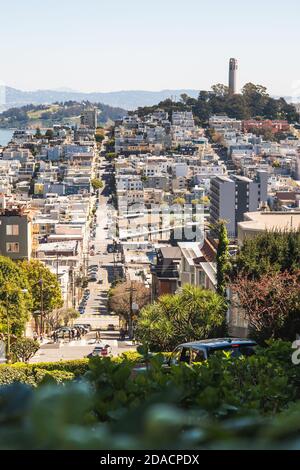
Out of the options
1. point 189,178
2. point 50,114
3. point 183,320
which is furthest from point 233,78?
point 183,320

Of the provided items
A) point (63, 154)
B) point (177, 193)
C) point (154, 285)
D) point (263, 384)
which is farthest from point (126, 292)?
point (63, 154)

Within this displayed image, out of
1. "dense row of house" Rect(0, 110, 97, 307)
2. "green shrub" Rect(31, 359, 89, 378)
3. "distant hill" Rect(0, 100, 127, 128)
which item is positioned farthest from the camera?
"distant hill" Rect(0, 100, 127, 128)

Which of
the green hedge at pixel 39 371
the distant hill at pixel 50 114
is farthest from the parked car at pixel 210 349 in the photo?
the distant hill at pixel 50 114

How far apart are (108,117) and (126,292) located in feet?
456

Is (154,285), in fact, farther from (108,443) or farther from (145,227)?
(145,227)

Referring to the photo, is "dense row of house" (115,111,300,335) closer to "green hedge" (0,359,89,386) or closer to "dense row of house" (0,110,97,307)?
"dense row of house" (0,110,97,307)

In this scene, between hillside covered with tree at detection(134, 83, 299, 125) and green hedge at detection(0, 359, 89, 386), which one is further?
hillside covered with tree at detection(134, 83, 299, 125)

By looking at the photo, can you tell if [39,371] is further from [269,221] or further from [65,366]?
[269,221]

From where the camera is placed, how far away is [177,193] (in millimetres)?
95875

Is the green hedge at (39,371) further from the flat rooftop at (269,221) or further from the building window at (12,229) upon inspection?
the building window at (12,229)

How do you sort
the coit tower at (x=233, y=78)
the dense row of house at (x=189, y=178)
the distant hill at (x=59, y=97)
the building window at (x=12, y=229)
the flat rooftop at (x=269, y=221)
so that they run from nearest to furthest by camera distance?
the flat rooftop at (x=269, y=221) < the building window at (x=12, y=229) < the dense row of house at (x=189, y=178) < the coit tower at (x=233, y=78) < the distant hill at (x=59, y=97)

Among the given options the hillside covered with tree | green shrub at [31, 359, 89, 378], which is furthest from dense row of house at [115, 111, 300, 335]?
green shrub at [31, 359, 89, 378]

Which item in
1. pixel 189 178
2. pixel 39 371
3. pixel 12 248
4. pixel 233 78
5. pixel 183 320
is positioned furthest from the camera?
pixel 233 78
